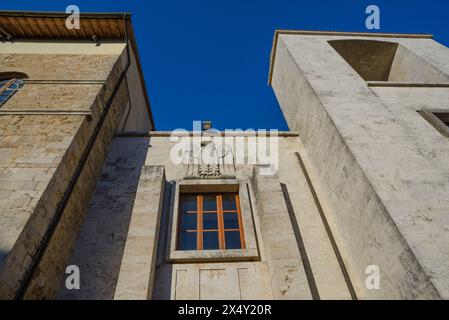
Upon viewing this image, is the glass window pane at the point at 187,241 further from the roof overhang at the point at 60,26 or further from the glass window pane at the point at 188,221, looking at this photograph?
the roof overhang at the point at 60,26

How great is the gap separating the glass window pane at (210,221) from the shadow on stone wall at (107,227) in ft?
5.22

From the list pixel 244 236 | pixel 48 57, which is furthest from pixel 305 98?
pixel 48 57

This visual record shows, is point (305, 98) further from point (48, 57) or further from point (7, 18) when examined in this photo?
point (7, 18)

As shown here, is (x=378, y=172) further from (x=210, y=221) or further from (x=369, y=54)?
(x=369, y=54)

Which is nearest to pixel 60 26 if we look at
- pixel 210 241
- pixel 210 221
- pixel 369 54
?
pixel 210 221

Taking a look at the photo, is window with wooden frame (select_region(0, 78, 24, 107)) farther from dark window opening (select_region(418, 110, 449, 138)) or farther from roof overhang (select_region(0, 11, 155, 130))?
dark window opening (select_region(418, 110, 449, 138))

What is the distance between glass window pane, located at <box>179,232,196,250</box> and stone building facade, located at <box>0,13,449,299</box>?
3cm

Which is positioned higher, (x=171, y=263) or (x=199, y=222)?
(x=199, y=222)

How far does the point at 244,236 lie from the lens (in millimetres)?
5617

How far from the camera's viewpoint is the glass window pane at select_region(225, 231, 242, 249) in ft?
18.3

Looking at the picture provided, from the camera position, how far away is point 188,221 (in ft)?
19.9

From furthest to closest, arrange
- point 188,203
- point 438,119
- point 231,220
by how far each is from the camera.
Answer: point 188,203 → point 438,119 → point 231,220

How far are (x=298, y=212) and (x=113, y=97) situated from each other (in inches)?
232

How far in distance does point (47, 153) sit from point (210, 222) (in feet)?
11.2
